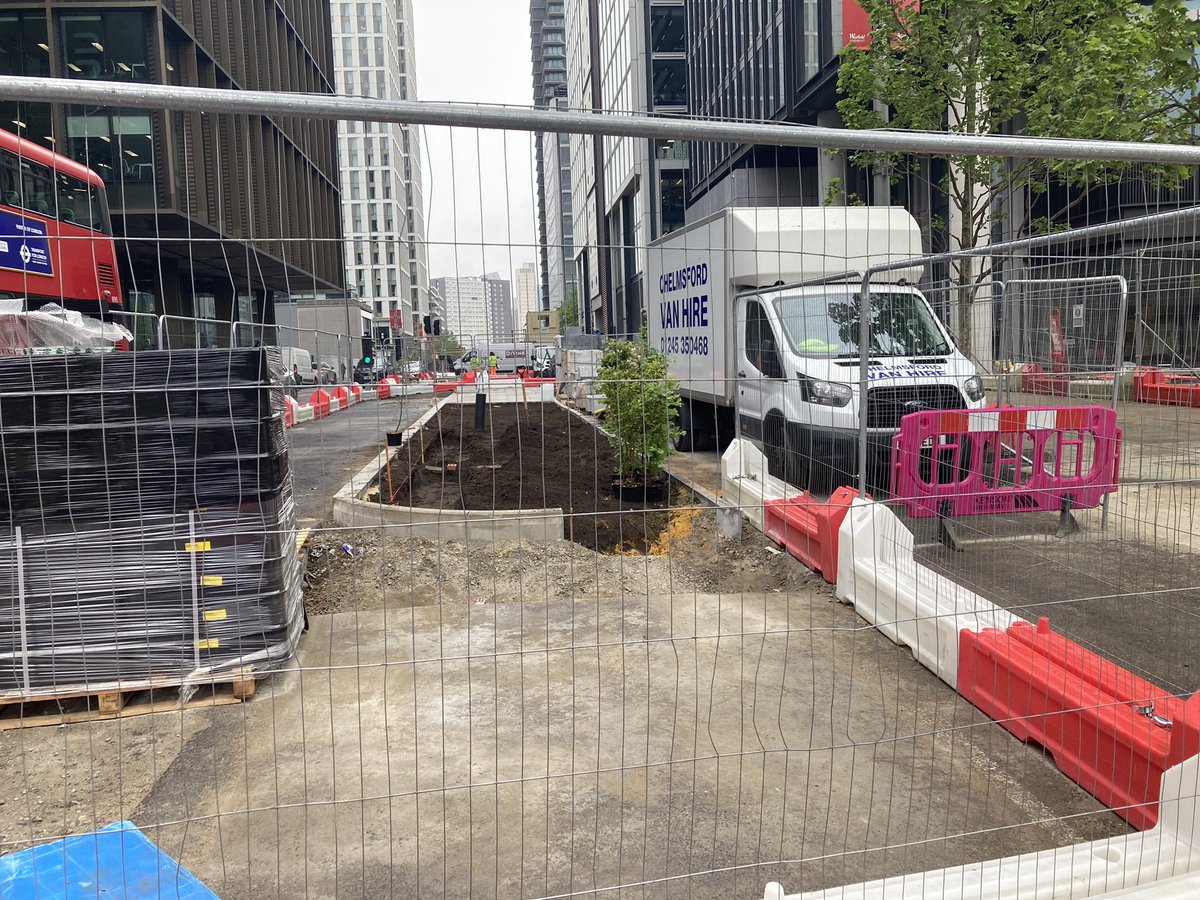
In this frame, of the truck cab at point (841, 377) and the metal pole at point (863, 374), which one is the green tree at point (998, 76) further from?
the metal pole at point (863, 374)

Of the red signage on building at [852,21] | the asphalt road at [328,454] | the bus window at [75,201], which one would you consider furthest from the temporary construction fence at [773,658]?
the red signage on building at [852,21]

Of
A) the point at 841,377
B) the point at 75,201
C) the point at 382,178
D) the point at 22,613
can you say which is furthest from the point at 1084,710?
the point at 75,201

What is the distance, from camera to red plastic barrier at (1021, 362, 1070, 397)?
688cm

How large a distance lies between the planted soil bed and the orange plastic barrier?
118 centimetres

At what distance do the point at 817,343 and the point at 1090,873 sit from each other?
20.7ft

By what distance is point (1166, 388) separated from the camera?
17.6 ft

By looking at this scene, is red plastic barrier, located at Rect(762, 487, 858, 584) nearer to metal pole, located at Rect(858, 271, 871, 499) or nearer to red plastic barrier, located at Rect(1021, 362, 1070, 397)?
metal pole, located at Rect(858, 271, 871, 499)

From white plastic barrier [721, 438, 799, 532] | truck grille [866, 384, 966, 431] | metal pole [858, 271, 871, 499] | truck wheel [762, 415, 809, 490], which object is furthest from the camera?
truck wheel [762, 415, 809, 490]

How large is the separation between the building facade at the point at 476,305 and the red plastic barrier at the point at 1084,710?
109 inches

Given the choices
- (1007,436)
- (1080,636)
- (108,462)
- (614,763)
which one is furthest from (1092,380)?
(108,462)

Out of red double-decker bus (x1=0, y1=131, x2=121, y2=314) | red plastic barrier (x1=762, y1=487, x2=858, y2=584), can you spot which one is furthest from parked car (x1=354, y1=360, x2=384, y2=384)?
red double-decker bus (x1=0, y1=131, x2=121, y2=314)

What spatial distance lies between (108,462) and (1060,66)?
1234cm

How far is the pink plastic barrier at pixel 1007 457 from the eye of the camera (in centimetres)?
621

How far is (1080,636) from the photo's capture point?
5.27m
